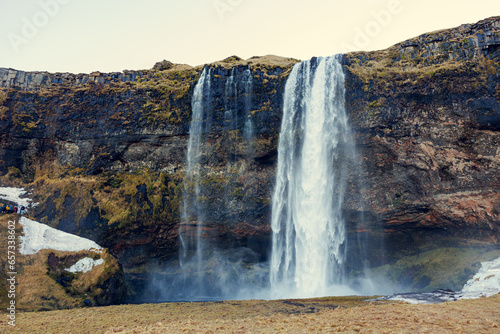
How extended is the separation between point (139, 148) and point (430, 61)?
30.6m

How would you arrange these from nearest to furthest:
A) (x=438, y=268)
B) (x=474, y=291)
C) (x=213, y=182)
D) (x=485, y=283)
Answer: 1. (x=474, y=291)
2. (x=485, y=283)
3. (x=438, y=268)
4. (x=213, y=182)

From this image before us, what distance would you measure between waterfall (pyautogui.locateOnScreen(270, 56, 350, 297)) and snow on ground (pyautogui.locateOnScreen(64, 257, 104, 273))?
17.0 metres

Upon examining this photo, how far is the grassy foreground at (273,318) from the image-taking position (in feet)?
50.7

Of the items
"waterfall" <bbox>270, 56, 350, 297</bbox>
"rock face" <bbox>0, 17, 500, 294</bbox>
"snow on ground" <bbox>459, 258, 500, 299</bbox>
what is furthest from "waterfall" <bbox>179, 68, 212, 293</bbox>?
"snow on ground" <bbox>459, 258, 500, 299</bbox>

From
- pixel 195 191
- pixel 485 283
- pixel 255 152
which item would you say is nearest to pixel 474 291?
pixel 485 283

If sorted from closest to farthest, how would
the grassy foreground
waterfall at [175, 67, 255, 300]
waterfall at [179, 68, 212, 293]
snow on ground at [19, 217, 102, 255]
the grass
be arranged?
the grassy foreground
the grass
snow on ground at [19, 217, 102, 255]
waterfall at [175, 67, 255, 300]
waterfall at [179, 68, 212, 293]

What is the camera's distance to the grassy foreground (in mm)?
15459

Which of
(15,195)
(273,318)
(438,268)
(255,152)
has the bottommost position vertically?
(438,268)

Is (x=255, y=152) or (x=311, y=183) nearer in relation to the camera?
(x=311, y=183)

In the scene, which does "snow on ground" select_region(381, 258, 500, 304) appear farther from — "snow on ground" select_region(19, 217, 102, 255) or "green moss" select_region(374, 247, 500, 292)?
"snow on ground" select_region(19, 217, 102, 255)

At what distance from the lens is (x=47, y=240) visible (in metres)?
35.1

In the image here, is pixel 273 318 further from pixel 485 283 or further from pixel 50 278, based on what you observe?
pixel 50 278

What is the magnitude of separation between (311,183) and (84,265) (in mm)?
22468

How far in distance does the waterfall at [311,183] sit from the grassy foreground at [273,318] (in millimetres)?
7991
